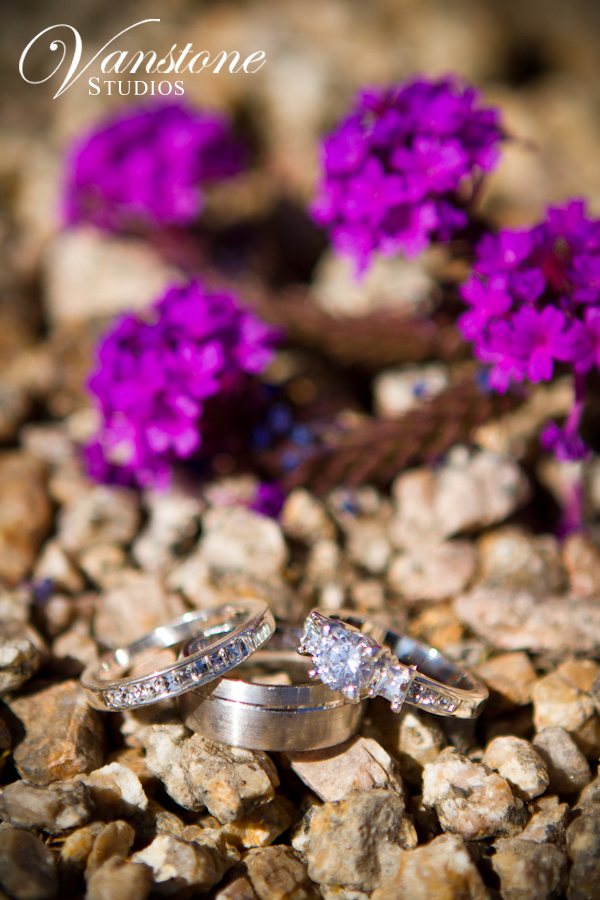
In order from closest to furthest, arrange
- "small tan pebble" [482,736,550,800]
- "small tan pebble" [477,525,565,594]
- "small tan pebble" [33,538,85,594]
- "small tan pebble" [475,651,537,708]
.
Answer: "small tan pebble" [482,736,550,800] → "small tan pebble" [475,651,537,708] → "small tan pebble" [477,525,565,594] → "small tan pebble" [33,538,85,594]

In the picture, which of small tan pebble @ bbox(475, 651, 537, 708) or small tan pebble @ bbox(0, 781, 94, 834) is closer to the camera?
small tan pebble @ bbox(0, 781, 94, 834)

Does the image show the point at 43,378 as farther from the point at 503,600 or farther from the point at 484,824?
the point at 484,824

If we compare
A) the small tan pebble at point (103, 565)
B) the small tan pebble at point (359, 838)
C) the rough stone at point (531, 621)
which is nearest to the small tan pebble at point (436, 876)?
the small tan pebble at point (359, 838)

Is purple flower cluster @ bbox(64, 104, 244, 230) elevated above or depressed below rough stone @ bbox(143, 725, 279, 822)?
above

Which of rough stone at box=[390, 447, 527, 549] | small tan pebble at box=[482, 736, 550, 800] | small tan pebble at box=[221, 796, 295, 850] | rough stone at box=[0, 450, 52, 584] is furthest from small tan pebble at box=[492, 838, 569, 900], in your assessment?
rough stone at box=[0, 450, 52, 584]

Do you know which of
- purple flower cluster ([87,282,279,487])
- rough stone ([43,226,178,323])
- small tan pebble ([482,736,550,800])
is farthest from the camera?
rough stone ([43,226,178,323])

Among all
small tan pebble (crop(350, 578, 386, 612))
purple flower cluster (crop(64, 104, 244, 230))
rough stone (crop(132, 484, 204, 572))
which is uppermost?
purple flower cluster (crop(64, 104, 244, 230))

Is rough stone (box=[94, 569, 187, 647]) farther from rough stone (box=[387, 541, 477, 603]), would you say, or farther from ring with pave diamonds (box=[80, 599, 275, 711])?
rough stone (box=[387, 541, 477, 603])
